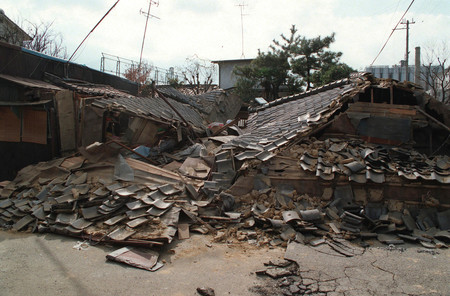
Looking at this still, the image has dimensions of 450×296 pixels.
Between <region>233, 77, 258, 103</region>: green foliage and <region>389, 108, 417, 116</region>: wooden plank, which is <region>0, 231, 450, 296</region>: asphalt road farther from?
<region>233, 77, 258, 103</region>: green foliage

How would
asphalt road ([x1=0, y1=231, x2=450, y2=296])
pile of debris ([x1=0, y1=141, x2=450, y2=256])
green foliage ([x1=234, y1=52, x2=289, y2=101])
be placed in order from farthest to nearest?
1. green foliage ([x1=234, y1=52, x2=289, y2=101])
2. pile of debris ([x1=0, y1=141, x2=450, y2=256])
3. asphalt road ([x1=0, y1=231, x2=450, y2=296])

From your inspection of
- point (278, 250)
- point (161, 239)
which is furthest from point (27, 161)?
point (278, 250)

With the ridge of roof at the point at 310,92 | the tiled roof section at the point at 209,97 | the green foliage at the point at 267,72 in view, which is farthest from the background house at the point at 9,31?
the ridge of roof at the point at 310,92

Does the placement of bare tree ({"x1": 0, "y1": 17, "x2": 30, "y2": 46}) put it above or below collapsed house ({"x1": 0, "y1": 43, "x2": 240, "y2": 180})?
above

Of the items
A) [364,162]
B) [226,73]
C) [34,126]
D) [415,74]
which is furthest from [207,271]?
[226,73]

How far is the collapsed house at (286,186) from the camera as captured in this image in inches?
235

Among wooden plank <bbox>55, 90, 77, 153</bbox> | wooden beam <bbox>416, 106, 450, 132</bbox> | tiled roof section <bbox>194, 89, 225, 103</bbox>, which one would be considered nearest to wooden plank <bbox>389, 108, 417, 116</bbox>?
wooden beam <bbox>416, 106, 450, 132</bbox>

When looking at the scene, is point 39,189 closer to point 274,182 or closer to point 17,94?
point 17,94

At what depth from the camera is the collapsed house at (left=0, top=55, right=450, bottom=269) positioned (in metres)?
5.97

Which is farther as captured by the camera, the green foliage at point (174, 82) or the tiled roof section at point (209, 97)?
the green foliage at point (174, 82)

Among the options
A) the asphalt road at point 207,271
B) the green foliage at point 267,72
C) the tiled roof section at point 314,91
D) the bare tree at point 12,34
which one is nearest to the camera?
the asphalt road at point 207,271

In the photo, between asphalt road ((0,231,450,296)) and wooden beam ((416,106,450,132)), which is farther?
wooden beam ((416,106,450,132))

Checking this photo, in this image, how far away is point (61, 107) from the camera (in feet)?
32.7

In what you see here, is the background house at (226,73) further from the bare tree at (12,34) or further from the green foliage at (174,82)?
the bare tree at (12,34)
